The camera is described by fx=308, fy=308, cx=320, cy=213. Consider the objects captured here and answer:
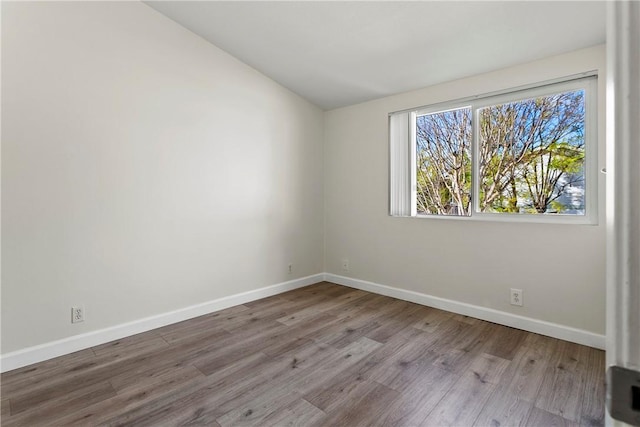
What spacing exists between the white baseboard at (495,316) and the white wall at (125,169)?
1.27 m

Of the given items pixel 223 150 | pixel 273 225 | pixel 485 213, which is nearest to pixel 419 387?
pixel 485 213

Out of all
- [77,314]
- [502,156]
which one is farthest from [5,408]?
[502,156]

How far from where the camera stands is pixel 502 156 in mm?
2811

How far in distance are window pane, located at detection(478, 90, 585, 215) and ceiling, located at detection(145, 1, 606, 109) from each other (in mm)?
413

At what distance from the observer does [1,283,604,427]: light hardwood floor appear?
161 cm

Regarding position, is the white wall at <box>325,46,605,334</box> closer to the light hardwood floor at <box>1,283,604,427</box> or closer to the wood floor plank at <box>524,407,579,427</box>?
the light hardwood floor at <box>1,283,604,427</box>

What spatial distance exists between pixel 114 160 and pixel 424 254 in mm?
2970

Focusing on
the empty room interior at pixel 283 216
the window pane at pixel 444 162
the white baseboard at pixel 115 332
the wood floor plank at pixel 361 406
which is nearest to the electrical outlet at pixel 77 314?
the empty room interior at pixel 283 216

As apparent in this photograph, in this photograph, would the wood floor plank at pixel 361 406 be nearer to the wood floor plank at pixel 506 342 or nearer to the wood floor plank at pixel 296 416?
the wood floor plank at pixel 296 416

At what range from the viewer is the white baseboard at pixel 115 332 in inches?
81.4

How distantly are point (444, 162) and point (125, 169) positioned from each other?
9.76 feet

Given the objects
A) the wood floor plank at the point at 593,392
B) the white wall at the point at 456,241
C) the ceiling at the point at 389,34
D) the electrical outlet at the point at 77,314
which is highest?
the ceiling at the point at 389,34

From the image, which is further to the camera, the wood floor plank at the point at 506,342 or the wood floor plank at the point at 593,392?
the wood floor plank at the point at 506,342

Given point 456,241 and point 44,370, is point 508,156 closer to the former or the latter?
point 456,241
